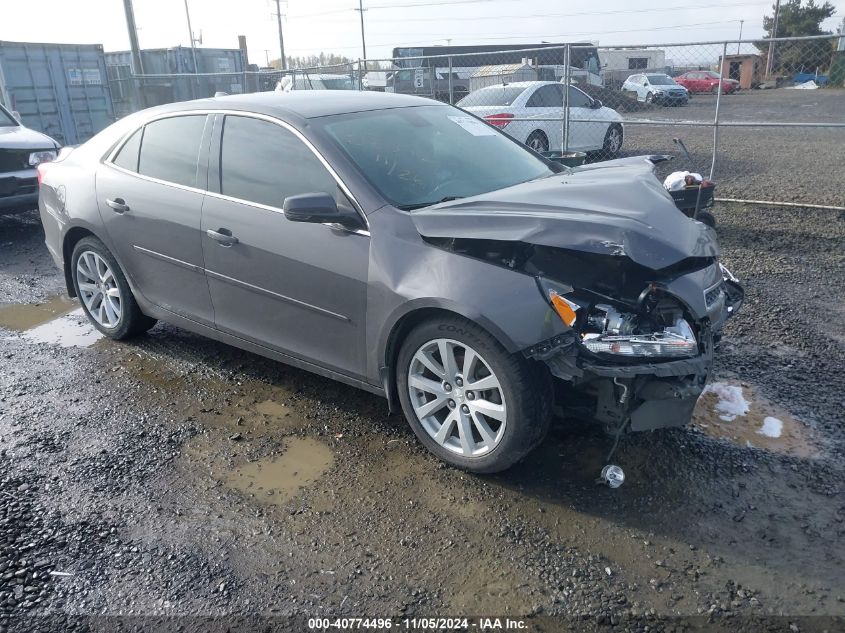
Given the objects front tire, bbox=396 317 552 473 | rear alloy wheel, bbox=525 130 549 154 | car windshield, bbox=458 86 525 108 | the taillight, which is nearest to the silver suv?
the taillight

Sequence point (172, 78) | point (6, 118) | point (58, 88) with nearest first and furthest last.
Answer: point (6, 118) < point (58, 88) < point (172, 78)

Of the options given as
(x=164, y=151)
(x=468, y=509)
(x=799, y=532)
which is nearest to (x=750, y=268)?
(x=799, y=532)

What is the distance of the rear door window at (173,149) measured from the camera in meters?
4.49

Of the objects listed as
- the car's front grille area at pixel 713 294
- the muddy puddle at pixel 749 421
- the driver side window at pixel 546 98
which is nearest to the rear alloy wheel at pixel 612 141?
the driver side window at pixel 546 98

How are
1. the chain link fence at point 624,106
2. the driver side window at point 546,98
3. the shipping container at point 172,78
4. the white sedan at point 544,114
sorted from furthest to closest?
the shipping container at point 172,78 < the driver side window at point 546,98 < the white sedan at point 544,114 < the chain link fence at point 624,106

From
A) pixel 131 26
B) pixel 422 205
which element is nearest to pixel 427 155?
pixel 422 205

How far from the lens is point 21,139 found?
9.30 meters

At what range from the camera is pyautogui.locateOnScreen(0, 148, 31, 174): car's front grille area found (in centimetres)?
898

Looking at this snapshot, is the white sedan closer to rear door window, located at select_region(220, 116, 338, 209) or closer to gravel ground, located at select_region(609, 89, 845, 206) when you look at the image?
gravel ground, located at select_region(609, 89, 845, 206)

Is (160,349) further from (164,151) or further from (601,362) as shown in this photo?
(601,362)

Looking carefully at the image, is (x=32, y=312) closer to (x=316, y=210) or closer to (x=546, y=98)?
(x=316, y=210)

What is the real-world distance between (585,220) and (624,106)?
55.7 ft

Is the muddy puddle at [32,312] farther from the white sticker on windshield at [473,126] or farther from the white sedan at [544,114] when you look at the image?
the white sedan at [544,114]

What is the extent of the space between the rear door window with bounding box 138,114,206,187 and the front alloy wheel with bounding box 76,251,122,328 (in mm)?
894
